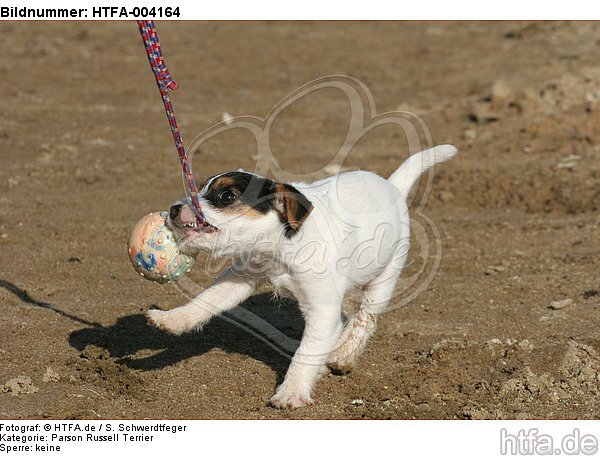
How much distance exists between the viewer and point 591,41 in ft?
55.6

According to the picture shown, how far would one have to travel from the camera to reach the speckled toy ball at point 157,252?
18.0 ft

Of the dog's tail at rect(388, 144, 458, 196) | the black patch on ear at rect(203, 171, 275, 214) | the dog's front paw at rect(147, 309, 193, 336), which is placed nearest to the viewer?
the black patch on ear at rect(203, 171, 275, 214)

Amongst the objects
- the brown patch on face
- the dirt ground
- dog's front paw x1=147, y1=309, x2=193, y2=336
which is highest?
the brown patch on face

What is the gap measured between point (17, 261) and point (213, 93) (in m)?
7.53

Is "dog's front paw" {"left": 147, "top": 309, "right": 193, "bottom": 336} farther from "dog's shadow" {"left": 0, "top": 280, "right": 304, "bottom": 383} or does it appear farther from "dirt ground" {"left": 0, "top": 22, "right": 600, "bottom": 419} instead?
"dirt ground" {"left": 0, "top": 22, "right": 600, "bottom": 419}

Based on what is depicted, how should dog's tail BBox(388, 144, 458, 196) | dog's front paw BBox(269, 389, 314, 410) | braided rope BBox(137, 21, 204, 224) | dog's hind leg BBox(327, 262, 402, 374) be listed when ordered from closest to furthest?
braided rope BBox(137, 21, 204, 224) < dog's front paw BBox(269, 389, 314, 410) < dog's hind leg BBox(327, 262, 402, 374) < dog's tail BBox(388, 144, 458, 196)

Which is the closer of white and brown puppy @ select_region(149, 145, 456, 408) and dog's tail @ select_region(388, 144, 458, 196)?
white and brown puppy @ select_region(149, 145, 456, 408)

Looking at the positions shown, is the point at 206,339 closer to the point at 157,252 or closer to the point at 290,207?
the point at 157,252

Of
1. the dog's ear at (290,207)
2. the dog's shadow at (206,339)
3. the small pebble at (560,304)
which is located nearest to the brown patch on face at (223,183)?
the dog's ear at (290,207)

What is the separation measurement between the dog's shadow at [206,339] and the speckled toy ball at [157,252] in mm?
1023

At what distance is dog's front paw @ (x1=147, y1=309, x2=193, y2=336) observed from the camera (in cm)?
588

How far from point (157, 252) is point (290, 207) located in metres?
0.83

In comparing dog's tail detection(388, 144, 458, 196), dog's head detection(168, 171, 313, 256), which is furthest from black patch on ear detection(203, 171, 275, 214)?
dog's tail detection(388, 144, 458, 196)

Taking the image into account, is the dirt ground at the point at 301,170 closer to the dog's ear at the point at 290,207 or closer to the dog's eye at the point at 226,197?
the dog's ear at the point at 290,207
